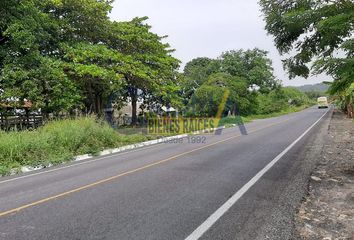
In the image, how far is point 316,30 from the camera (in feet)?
29.5

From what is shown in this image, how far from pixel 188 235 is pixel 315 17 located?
18.9 feet

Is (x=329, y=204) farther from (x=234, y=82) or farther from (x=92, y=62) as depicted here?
(x=234, y=82)

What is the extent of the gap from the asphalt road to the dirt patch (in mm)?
246

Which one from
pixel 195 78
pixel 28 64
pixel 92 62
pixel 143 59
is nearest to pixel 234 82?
pixel 195 78

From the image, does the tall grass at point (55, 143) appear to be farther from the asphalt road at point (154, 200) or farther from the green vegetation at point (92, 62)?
the asphalt road at point (154, 200)

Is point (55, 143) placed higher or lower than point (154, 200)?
higher

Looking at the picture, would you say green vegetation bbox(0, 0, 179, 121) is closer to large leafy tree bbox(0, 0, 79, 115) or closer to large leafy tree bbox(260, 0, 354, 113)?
large leafy tree bbox(0, 0, 79, 115)

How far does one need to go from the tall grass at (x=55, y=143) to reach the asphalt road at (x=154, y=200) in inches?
69.9

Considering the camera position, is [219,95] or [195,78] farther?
[195,78]

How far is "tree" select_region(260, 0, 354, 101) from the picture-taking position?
7.23 m

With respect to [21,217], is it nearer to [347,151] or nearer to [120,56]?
[347,151]

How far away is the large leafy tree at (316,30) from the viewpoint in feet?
23.7

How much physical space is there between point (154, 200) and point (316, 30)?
19.4 feet

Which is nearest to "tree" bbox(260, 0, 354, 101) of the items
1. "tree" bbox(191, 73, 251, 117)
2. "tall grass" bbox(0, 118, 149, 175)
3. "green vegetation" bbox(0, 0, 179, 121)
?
"tall grass" bbox(0, 118, 149, 175)
